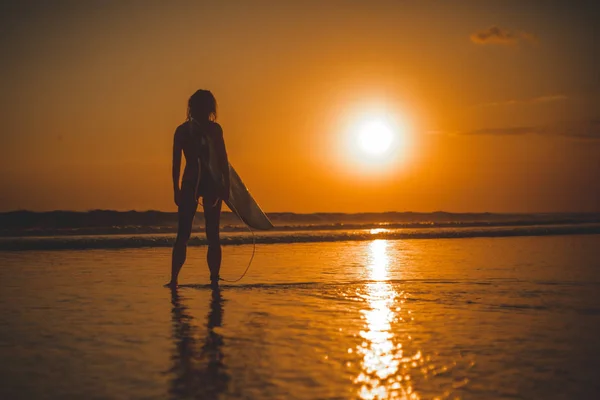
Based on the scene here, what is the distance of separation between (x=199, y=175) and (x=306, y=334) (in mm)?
4148

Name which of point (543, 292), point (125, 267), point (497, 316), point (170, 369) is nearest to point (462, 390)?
point (170, 369)

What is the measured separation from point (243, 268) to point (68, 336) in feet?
20.4

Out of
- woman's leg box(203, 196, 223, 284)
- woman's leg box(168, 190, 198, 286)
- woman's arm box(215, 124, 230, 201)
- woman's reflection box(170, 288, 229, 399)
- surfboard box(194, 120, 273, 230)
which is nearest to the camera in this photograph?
woman's reflection box(170, 288, 229, 399)

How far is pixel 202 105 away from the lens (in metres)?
9.06

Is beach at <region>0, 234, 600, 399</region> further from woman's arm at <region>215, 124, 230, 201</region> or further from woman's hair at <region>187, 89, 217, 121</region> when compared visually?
woman's hair at <region>187, 89, 217, 121</region>

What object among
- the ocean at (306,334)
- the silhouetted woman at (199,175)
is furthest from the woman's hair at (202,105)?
the ocean at (306,334)

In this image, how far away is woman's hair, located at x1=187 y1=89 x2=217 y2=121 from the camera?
29.7 ft

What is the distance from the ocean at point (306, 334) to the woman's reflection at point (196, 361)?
0.04 feet

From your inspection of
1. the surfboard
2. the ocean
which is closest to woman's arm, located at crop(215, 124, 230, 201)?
the surfboard

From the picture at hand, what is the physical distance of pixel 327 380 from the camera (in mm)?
3855

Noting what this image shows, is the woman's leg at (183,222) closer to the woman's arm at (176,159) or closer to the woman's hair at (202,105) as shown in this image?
the woman's arm at (176,159)

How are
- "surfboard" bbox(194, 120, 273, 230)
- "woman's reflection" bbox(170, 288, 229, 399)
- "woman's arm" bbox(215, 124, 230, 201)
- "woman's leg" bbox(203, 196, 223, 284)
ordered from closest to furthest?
"woman's reflection" bbox(170, 288, 229, 399) → "woman's leg" bbox(203, 196, 223, 284) → "woman's arm" bbox(215, 124, 230, 201) → "surfboard" bbox(194, 120, 273, 230)

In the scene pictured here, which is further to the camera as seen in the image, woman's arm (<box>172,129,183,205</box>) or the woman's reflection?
woman's arm (<box>172,129,183,205</box>)

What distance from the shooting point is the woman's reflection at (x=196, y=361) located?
3.68 meters
